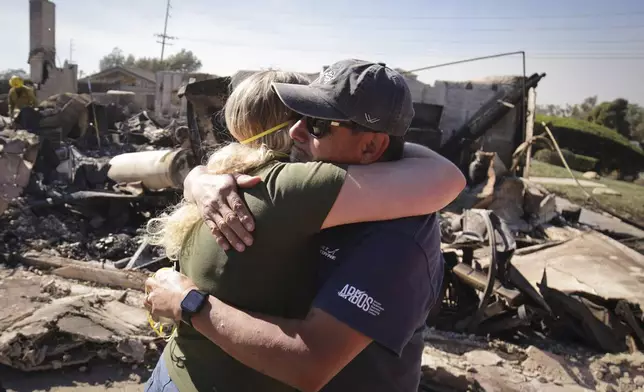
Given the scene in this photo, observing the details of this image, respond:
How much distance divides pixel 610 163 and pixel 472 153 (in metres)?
13.6

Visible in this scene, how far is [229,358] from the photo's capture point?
1.35 meters

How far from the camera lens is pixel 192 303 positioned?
1287 mm

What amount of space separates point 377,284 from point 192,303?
0.50m

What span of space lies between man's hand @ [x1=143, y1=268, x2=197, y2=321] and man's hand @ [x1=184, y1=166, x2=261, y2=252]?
188 millimetres

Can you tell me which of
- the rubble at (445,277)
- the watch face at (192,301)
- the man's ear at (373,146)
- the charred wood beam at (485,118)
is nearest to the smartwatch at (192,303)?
the watch face at (192,301)

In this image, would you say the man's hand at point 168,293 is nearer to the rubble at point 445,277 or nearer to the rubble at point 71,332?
the rubble at point 445,277

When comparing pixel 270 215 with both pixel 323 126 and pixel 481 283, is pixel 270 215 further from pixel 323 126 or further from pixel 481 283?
pixel 481 283

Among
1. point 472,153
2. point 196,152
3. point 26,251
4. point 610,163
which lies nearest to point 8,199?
point 26,251

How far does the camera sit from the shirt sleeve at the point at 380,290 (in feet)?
3.74

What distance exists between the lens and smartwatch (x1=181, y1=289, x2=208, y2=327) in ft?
4.19

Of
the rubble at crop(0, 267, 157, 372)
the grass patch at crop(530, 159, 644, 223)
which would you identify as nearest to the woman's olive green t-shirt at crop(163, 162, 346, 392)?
the rubble at crop(0, 267, 157, 372)

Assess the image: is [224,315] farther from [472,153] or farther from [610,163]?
[610,163]

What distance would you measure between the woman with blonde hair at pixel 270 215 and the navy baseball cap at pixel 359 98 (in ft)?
0.32

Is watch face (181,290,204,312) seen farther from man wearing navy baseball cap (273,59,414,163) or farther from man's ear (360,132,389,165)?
man's ear (360,132,389,165)
